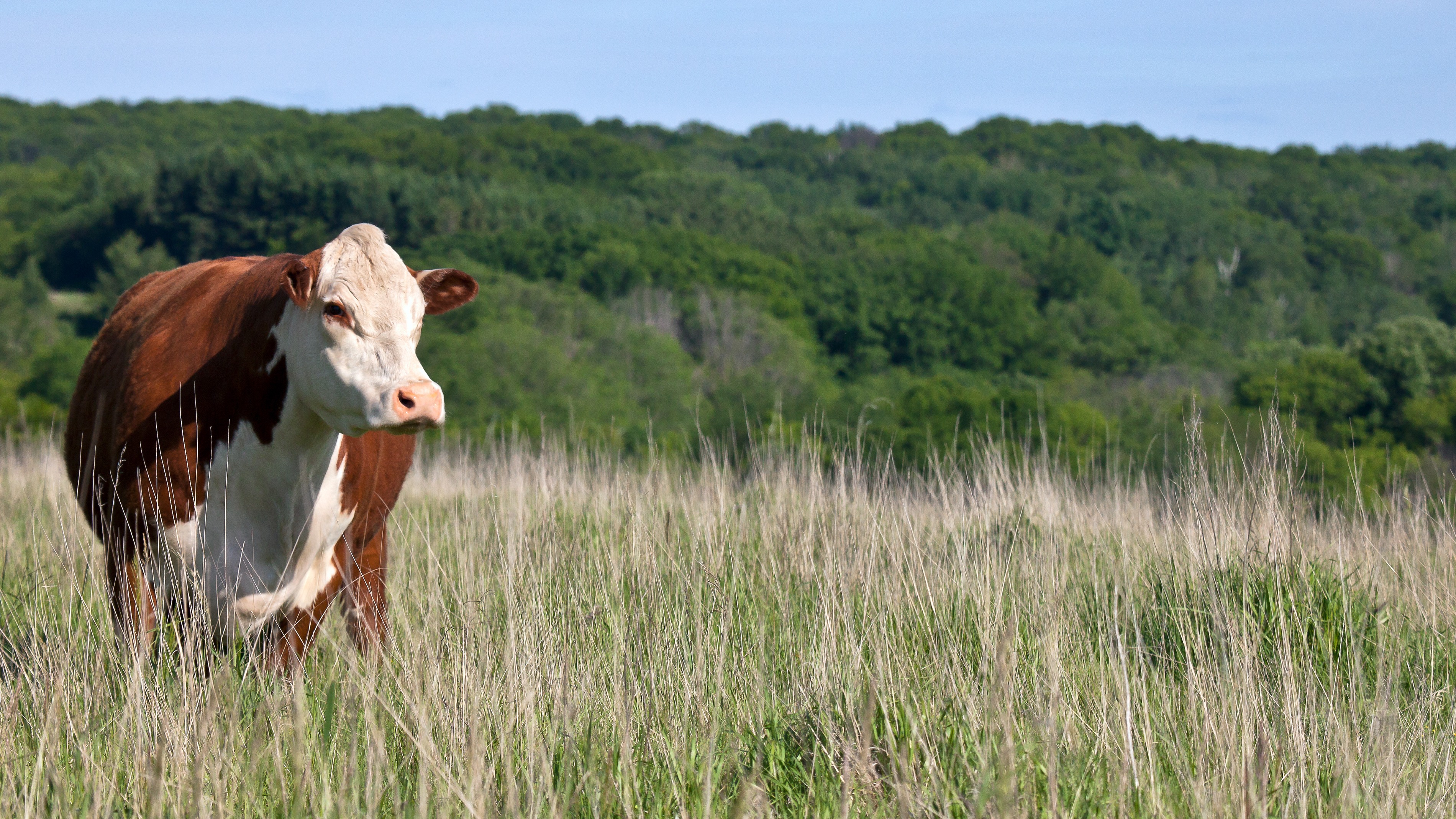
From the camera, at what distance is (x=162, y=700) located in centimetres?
295

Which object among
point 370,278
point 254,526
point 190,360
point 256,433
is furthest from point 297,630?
point 370,278

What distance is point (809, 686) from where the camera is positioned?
322 cm

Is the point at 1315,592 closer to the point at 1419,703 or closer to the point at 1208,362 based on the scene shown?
the point at 1419,703

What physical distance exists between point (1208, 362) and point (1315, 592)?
217 ft

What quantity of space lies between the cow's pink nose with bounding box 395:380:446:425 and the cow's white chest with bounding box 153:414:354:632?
70 centimetres

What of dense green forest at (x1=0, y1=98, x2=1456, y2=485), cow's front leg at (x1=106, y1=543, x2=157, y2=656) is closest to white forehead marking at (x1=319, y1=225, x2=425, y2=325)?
cow's front leg at (x1=106, y1=543, x2=157, y2=656)

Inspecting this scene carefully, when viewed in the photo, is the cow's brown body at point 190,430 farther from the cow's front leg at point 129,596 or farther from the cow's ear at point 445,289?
the cow's ear at point 445,289

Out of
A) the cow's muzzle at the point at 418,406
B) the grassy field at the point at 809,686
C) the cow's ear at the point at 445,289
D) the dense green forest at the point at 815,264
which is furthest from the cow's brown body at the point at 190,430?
the dense green forest at the point at 815,264

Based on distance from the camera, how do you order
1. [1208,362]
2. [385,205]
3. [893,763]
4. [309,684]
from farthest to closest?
[385,205], [1208,362], [309,684], [893,763]

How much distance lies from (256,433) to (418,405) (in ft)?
2.78

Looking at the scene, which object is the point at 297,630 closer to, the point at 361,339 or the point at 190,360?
the point at 190,360

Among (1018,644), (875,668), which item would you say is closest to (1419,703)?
(1018,644)

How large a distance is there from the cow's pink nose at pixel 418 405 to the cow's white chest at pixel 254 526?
705mm

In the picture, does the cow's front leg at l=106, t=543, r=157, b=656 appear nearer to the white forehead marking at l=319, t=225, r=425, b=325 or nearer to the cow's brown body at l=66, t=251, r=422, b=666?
the cow's brown body at l=66, t=251, r=422, b=666
